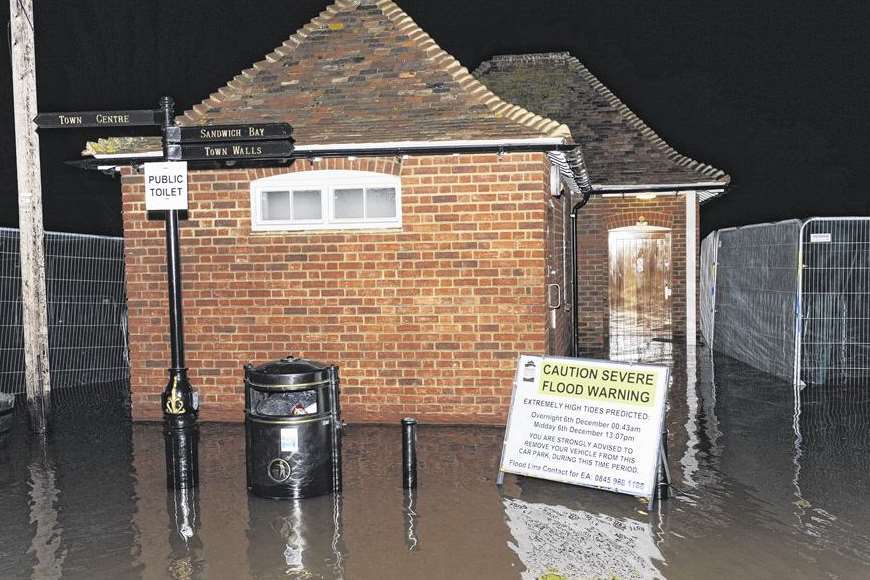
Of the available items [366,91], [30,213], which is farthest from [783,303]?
[30,213]

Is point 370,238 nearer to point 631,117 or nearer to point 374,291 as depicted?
point 374,291

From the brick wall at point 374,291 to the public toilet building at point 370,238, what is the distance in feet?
0.06

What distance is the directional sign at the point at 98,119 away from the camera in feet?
25.3

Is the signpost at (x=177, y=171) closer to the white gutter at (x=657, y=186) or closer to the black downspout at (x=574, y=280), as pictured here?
the black downspout at (x=574, y=280)

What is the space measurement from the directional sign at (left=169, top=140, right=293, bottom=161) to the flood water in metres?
2.90

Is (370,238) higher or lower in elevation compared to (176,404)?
higher

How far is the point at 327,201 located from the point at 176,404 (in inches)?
149

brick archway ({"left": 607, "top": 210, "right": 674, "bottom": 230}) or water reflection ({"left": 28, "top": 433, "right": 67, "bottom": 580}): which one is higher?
brick archway ({"left": 607, "top": 210, "right": 674, "bottom": 230})

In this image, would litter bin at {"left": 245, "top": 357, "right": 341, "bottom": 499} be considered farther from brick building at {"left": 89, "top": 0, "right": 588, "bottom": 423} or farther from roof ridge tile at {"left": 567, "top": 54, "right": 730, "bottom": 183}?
roof ridge tile at {"left": 567, "top": 54, "right": 730, "bottom": 183}

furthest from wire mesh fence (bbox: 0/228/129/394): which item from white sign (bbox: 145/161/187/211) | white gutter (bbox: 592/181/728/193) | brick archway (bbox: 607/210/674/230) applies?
brick archway (bbox: 607/210/674/230)

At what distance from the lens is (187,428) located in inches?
300

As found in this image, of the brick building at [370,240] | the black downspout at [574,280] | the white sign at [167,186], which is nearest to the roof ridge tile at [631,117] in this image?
the black downspout at [574,280]

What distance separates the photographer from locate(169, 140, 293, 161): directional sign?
307 inches

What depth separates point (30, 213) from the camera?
34.1 feet
